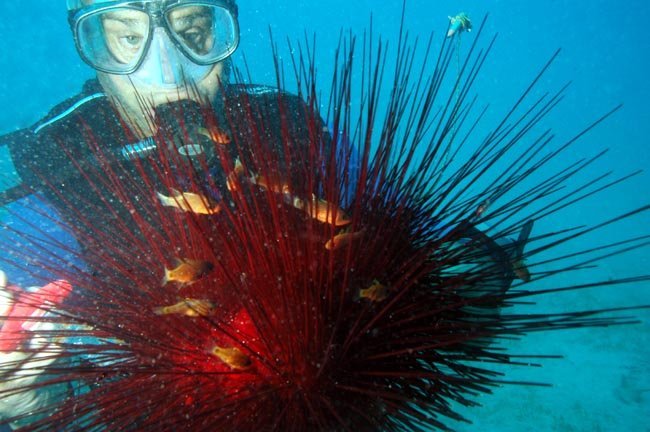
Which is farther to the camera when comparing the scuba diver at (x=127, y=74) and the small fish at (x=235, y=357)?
the scuba diver at (x=127, y=74)

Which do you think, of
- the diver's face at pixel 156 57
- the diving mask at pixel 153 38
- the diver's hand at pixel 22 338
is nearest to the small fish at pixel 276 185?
the diver's hand at pixel 22 338

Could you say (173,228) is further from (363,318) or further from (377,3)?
(377,3)

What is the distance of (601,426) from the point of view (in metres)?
9.12

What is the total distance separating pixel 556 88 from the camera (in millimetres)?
77000

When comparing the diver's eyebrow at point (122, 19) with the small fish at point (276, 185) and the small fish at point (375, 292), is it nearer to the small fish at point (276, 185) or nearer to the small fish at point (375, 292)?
the small fish at point (276, 185)

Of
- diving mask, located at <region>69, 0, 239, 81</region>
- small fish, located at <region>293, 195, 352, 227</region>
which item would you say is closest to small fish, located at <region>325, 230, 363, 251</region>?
small fish, located at <region>293, 195, 352, 227</region>

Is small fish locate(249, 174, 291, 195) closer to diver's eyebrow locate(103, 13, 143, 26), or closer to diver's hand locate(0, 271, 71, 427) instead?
diver's hand locate(0, 271, 71, 427)

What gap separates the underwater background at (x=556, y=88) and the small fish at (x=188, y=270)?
1373mm

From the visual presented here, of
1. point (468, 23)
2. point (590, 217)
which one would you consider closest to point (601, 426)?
point (468, 23)

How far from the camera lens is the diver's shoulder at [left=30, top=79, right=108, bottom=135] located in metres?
4.11

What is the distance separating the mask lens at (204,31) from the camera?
397 cm

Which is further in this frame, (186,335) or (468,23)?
(468,23)

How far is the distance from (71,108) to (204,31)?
1.64m

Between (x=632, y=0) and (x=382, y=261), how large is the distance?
10843cm
